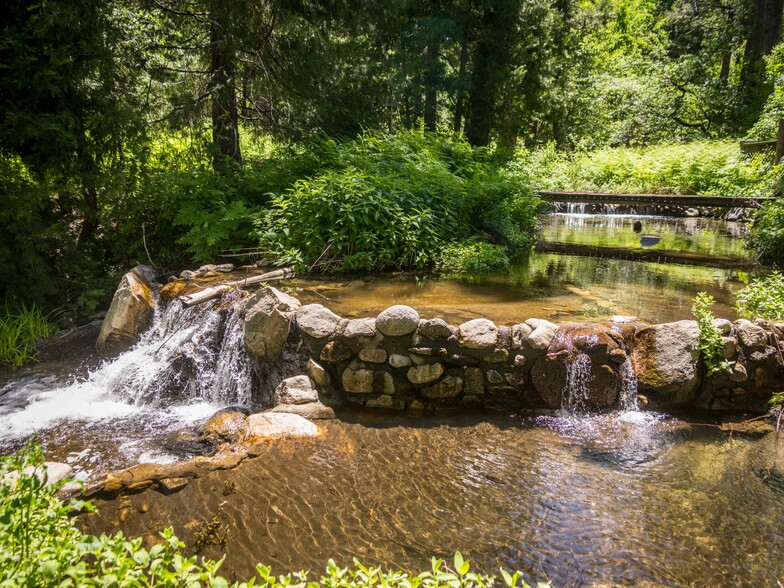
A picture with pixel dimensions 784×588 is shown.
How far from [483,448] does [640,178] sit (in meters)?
14.5

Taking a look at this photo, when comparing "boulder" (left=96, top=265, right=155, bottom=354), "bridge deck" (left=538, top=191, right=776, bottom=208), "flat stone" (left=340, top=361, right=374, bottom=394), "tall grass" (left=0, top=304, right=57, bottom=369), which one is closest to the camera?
"flat stone" (left=340, top=361, right=374, bottom=394)

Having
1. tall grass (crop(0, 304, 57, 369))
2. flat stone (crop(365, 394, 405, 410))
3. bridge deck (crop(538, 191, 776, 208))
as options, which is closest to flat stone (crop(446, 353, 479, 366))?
flat stone (crop(365, 394, 405, 410))

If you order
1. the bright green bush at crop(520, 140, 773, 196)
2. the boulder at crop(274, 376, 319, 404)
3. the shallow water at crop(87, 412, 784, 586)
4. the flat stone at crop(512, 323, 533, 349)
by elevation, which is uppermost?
the bright green bush at crop(520, 140, 773, 196)

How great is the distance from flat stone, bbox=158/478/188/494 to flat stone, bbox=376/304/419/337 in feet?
7.17

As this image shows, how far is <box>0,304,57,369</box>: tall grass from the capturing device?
21.3 feet

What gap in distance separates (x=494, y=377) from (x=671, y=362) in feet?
5.41

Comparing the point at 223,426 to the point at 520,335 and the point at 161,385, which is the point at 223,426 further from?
the point at 520,335

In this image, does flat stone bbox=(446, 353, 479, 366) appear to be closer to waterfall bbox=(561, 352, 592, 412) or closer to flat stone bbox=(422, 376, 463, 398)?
flat stone bbox=(422, 376, 463, 398)

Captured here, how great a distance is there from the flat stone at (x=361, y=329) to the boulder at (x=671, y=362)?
2.57m

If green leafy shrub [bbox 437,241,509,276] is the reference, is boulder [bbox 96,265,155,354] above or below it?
below

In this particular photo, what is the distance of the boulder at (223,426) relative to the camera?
15.3 feet

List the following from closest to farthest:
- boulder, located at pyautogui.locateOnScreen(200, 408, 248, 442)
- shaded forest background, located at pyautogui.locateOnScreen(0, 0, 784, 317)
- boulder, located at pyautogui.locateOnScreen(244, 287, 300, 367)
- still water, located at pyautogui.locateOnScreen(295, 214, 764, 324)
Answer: boulder, located at pyautogui.locateOnScreen(200, 408, 248, 442), boulder, located at pyautogui.locateOnScreen(244, 287, 300, 367), still water, located at pyautogui.locateOnScreen(295, 214, 764, 324), shaded forest background, located at pyautogui.locateOnScreen(0, 0, 784, 317)

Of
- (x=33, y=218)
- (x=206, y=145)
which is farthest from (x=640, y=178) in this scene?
(x=33, y=218)

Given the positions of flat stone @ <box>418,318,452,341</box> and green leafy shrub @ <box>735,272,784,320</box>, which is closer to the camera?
flat stone @ <box>418,318,452,341</box>
